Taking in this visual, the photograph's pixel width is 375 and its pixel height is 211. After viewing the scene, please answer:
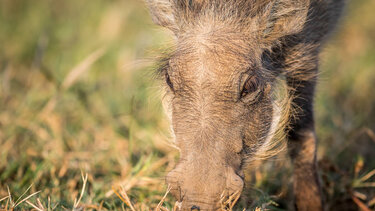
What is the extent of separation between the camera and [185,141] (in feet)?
7.39

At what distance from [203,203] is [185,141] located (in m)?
0.37

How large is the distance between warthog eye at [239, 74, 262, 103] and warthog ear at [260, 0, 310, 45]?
32 centimetres

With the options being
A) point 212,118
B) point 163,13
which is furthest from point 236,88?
point 163,13

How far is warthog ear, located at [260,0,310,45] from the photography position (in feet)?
8.33

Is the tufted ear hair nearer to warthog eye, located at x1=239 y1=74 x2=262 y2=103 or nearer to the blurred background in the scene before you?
the blurred background

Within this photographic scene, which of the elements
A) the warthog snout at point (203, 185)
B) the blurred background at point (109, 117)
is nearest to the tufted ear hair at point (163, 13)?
the blurred background at point (109, 117)

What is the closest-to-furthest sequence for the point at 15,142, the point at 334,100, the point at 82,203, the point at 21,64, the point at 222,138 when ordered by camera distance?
the point at 222,138 → the point at 82,203 → the point at 15,142 → the point at 334,100 → the point at 21,64

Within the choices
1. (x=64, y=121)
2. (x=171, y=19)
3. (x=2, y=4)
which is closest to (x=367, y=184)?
(x=171, y=19)

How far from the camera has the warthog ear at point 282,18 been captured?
2.54 m

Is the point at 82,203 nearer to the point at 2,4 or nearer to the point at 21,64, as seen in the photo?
the point at 21,64

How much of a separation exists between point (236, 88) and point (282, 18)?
66 centimetres

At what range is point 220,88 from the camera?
2.26 metres

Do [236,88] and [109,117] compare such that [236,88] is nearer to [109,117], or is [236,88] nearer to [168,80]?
[168,80]

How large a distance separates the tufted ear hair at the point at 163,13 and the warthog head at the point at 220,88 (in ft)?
0.11
